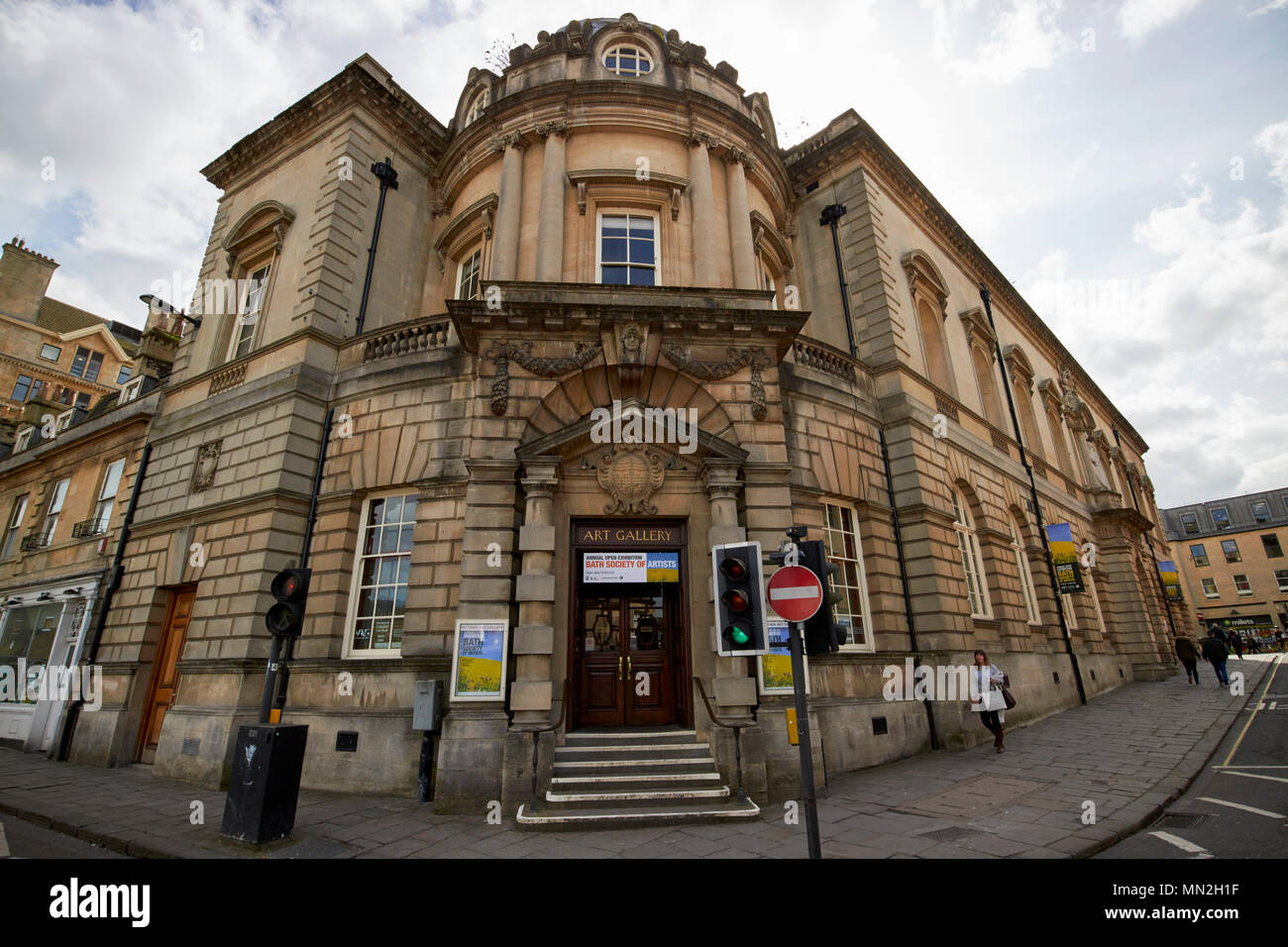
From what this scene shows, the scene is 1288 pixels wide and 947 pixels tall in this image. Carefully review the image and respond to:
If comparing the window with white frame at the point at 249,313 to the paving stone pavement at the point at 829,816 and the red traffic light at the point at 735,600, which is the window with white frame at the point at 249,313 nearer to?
the paving stone pavement at the point at 829,816

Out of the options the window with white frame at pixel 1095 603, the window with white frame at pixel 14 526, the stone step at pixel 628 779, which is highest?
the window with white frame at pixel 14 526

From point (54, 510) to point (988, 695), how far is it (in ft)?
86.2

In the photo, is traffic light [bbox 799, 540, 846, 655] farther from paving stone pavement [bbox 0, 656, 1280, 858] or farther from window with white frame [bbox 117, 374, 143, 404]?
window with white frame [bbox 117, 374, 143, 404]

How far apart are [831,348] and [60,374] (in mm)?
48030

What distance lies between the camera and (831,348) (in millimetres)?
13414

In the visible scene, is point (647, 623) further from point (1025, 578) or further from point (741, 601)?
point (1025, 578)

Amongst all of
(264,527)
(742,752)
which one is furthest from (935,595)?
(264,527)

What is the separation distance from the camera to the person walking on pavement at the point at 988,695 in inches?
449

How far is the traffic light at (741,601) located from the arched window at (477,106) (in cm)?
1552

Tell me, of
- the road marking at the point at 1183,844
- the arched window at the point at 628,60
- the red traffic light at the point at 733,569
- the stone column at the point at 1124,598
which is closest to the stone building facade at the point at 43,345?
the arched window at the point at 628,60

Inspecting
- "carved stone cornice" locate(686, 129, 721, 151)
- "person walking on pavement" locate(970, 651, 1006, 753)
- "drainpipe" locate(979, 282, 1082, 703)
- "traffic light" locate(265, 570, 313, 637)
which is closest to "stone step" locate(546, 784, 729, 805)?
"traffic light" locate(265, 570, 313, 637)

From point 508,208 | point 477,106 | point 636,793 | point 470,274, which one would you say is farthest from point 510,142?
point 636,793

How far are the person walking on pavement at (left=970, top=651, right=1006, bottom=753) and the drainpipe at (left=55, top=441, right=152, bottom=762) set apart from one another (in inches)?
740
